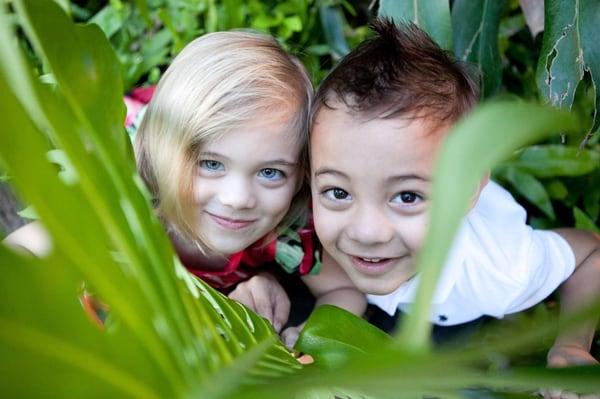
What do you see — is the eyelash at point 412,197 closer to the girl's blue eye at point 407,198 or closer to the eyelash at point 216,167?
the girl's blue eye at point 407,198

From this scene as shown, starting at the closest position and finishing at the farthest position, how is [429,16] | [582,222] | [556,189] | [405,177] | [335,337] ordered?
[335,337] < [405,177] < [429,16] < [582,222] < [556,189]

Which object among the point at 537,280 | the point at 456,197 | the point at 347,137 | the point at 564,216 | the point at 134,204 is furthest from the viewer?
the point at 564,216

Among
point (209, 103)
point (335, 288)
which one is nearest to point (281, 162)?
point (209, 103)

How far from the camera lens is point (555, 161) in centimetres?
156

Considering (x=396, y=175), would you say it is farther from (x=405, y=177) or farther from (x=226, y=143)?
(x=226, y=143)

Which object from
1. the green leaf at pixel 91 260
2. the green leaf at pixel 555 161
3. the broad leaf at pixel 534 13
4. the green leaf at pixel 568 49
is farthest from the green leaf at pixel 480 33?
the green leaf at pixel 91 260

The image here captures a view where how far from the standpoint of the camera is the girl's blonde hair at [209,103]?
3.42 feet

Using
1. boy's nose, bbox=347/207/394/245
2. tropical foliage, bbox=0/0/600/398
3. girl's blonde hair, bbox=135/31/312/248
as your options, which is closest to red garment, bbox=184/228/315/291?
girl's blonde hair, bbox=135/31/312/248

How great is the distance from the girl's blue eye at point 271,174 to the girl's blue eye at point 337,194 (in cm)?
14

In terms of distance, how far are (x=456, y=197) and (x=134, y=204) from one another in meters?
0.23

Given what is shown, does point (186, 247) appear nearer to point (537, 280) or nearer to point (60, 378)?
point (537, 280)

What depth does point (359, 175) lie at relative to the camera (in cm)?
90

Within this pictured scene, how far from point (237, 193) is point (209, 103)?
13cm

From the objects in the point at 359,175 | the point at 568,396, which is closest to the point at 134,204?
the point at 359,175
